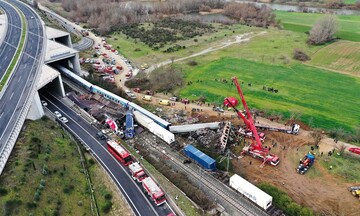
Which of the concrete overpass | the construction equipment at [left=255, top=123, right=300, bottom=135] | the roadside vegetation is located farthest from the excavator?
the concrete overpass

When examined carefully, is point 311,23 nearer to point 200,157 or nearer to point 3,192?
point 200,157

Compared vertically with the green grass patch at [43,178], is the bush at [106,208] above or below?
below

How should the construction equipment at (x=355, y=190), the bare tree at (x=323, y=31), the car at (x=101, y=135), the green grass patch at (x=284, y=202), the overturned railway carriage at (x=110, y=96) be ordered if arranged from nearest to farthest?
the green grass patch at (x=284, y=202) → the construction equipment at (x=355, y=190) → the car at (x=101, y=135) → the overturned railway carriage at (x=110, y=96) → the bare tree at (x=323, y=31)

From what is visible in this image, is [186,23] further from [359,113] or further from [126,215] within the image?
[126,215]

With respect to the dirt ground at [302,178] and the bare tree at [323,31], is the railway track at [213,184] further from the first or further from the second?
the bare tree at [323,31]

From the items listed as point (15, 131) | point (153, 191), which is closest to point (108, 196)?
point (153, 191)

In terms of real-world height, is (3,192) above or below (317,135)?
above

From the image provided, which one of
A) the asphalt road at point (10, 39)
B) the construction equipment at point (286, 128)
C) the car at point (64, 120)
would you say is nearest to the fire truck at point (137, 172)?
the car at point (64, 120)
